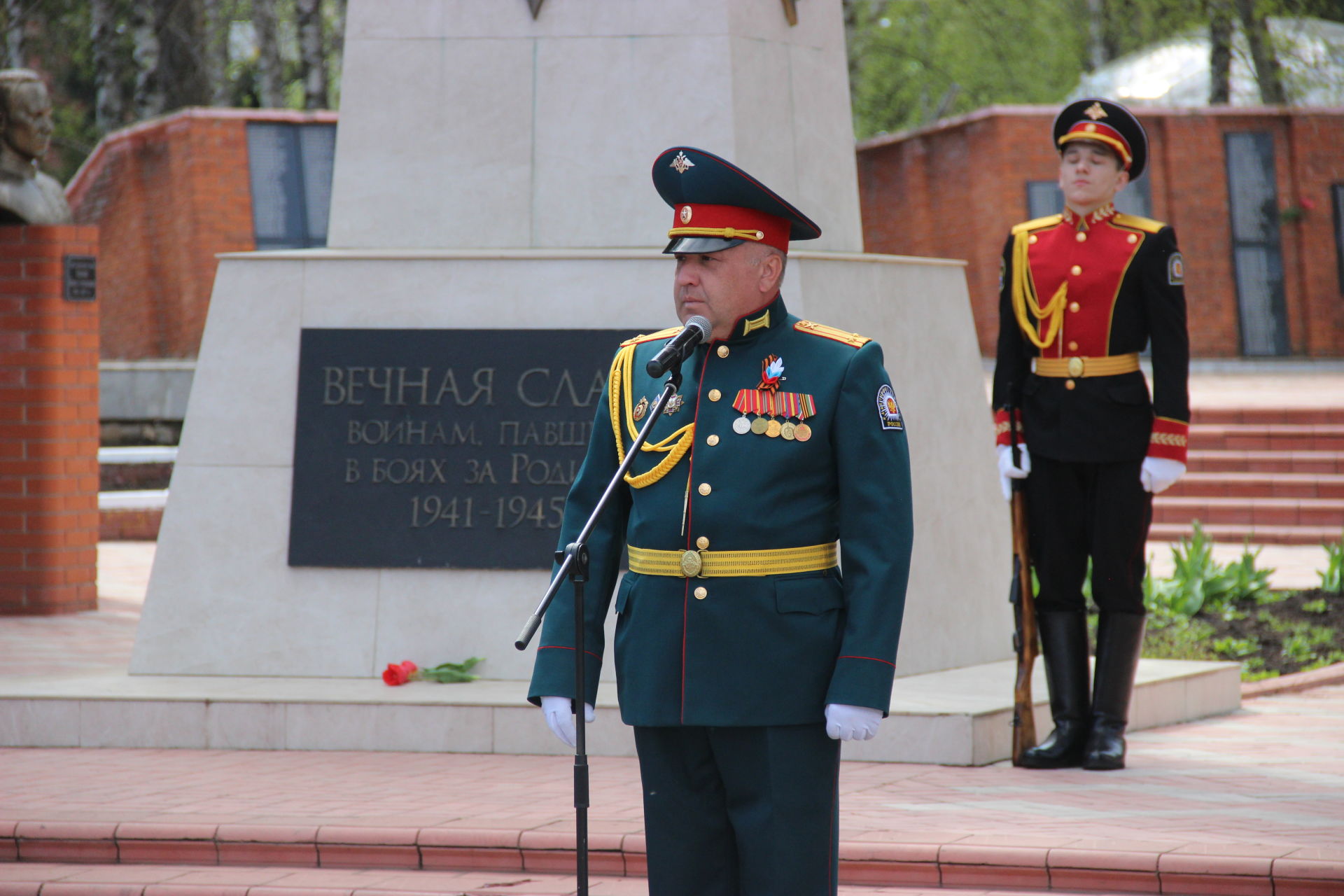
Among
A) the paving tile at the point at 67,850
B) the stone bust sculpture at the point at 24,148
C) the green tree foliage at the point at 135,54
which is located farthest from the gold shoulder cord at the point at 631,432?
the green tree foliage at the point at 135,54

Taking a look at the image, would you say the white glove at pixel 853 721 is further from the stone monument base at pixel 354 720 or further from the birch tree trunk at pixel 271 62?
the birch tree trunk at pixel 271 62

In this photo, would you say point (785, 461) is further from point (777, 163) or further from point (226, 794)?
point (777, 163)

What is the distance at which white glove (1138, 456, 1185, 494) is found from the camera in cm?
521

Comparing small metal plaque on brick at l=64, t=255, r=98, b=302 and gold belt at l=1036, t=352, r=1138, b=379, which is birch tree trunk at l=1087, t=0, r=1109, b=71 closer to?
small metal plaque on brick at l=64, t=255, r=98, b=302

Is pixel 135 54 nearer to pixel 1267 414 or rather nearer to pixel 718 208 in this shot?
pixel 1267 414

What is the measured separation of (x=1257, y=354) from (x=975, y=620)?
1795cm

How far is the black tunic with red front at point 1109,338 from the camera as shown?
529 cm

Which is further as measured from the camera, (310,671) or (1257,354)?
(1257,354)

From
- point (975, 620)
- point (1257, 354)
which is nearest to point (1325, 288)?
point (1257, 354)

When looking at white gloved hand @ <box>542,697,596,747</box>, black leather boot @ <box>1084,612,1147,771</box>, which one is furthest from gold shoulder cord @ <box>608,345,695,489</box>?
black leather boot @ <box>1084,612,1147,771</box>

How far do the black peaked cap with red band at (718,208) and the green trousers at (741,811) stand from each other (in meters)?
0.94

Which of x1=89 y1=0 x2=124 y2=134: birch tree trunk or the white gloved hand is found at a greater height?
x1=89 y1=0 x2=124 y2=134: birch tree trunk

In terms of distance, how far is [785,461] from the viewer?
3.03 meters

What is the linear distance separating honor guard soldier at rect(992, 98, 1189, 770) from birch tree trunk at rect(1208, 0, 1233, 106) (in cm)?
2018
